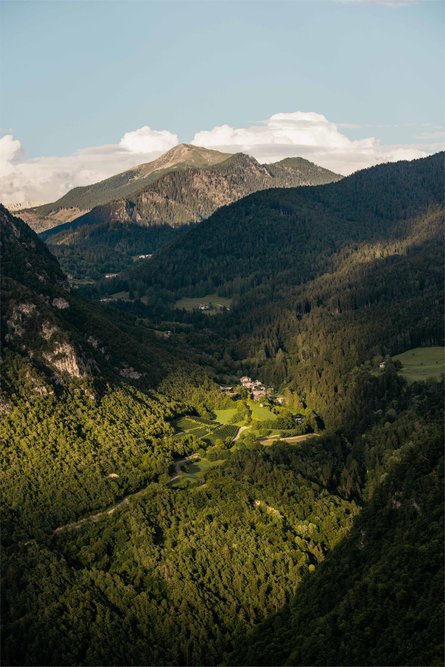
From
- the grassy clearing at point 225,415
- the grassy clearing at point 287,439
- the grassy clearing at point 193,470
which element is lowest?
the grassy clearing at point 287,439

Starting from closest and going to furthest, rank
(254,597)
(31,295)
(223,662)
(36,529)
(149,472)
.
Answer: (223,662), (254,597), (36,529), (149,472), (31,295)

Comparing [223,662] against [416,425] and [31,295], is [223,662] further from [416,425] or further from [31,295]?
[31,295]

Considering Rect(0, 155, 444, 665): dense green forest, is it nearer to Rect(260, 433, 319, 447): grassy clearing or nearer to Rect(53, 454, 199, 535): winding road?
Rect(53, 454, 199, 535): winding road

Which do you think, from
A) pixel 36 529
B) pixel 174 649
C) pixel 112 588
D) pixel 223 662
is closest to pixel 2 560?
pixel 36 529

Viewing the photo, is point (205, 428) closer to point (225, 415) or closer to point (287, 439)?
point (225, 415)

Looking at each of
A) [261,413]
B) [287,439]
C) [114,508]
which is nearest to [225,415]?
[261,413]

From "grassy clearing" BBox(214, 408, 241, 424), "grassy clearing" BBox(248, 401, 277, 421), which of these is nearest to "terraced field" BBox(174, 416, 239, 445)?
"grassy clearing" BBox(214, 408, 241, 424)

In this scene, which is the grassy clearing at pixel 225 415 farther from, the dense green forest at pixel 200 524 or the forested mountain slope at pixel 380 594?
the forested mountain slope at pixel 380 594

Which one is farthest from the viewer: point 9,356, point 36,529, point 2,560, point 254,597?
point 9,356

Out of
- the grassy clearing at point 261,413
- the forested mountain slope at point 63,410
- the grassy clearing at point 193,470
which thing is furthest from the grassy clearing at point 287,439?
the forested mountain slope at point 63,410

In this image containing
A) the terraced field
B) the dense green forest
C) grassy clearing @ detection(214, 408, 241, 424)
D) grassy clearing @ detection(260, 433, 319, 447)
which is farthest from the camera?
grassy clearing @ detection(214, 408, 241, 424)

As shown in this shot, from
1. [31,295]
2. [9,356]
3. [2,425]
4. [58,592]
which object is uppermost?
[31,295]
